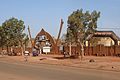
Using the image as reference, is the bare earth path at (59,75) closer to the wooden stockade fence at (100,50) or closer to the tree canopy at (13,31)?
the wooden stockade fence at (100,50)

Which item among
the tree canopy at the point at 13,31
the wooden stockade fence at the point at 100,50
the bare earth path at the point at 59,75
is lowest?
the bare earth path at the point at 59,75

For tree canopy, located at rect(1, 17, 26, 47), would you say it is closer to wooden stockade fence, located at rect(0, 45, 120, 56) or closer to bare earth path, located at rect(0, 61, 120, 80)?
wooden stockade fence, located at rect(0, 45, 120, 56)

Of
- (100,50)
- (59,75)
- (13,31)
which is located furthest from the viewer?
(13,31)

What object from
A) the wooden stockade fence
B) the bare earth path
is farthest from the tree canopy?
the bare earth path

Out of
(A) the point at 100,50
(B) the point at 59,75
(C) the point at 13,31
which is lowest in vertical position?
(B) the point at 59,75

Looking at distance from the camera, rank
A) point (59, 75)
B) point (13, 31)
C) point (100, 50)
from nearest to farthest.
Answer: point (59, 75)
point (100, 50)
point (13, 31)

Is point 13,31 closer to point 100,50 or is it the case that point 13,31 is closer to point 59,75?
point 100,50

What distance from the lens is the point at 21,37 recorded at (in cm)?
6938

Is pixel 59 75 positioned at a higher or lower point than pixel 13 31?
lower

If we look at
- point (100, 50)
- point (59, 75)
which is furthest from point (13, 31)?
point (59, 75)

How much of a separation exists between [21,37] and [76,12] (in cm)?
2399

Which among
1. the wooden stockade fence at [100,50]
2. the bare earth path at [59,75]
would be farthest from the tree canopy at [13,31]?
the bare earth path at [59,75]

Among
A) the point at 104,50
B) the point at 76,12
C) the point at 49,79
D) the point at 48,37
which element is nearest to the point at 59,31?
the point at 48,37

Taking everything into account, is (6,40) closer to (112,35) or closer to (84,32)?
(112,35)
